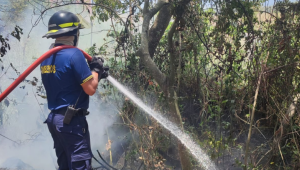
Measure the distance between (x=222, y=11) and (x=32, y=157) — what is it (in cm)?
480

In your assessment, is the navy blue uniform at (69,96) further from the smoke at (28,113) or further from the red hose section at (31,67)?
the smoke at (28,113)

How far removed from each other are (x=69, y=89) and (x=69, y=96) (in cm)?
7

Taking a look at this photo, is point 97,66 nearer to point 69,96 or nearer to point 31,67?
point 69,96

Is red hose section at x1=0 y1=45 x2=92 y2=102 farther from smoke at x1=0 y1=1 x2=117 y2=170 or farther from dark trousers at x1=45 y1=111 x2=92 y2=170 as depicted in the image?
smoke at x1=0 y1=1 x2=117 y2=170

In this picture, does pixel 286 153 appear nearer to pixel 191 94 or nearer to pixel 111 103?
pixel 191 94

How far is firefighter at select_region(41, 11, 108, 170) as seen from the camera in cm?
264

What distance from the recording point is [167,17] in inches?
184

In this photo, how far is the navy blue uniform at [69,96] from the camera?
8.66 feet

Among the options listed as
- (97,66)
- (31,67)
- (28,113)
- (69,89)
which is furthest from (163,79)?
(28,113)

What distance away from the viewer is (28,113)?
6137mm

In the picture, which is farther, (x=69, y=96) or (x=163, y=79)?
(x=163, y=79)

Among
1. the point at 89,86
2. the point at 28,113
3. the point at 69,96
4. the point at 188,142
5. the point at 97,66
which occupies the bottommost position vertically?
the point at 28,113

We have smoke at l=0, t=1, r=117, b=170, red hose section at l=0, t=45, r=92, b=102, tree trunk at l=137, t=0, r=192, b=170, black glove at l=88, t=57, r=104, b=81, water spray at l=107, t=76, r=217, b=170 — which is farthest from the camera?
smoke at l=0, t=1, r=117, b=170

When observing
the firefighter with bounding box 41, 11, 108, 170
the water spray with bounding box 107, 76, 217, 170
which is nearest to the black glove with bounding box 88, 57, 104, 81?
the firefighter with bounding box 41, 11, 108, 170
